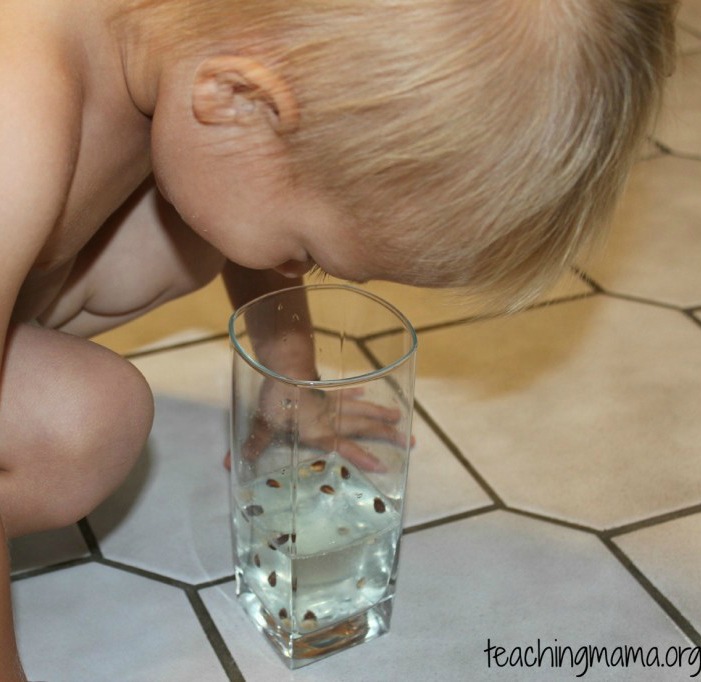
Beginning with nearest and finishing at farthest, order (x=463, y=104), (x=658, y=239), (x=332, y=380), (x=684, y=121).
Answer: (x=463, y=104) < (x=332, y=380) < (x=658, y=239) < (x=684, y=121)

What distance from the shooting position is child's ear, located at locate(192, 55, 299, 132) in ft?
2.24

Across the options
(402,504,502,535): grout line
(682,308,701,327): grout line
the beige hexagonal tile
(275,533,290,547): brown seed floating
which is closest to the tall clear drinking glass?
(275,533,290,547): brown seed floating

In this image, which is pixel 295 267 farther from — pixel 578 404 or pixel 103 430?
pixel 578 404

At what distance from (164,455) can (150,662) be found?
9.4 inches

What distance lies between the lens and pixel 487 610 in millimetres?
867

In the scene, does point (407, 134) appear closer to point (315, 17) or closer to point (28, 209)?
point (315, 17)

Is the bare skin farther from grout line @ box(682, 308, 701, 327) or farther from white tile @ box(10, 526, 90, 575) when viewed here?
grout line @ box(682, 308, 701, 327)

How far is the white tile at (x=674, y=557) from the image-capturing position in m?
0.87

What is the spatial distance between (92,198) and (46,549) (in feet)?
0.90

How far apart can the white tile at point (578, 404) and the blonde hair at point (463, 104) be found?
326 millimetres

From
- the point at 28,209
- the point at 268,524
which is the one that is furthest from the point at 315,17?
the point at 268,524

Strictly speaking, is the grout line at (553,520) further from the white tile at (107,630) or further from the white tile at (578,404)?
the white tile at (107,630)

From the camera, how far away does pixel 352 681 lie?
809 millimetres

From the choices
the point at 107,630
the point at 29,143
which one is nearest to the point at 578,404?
the point at 107,630
